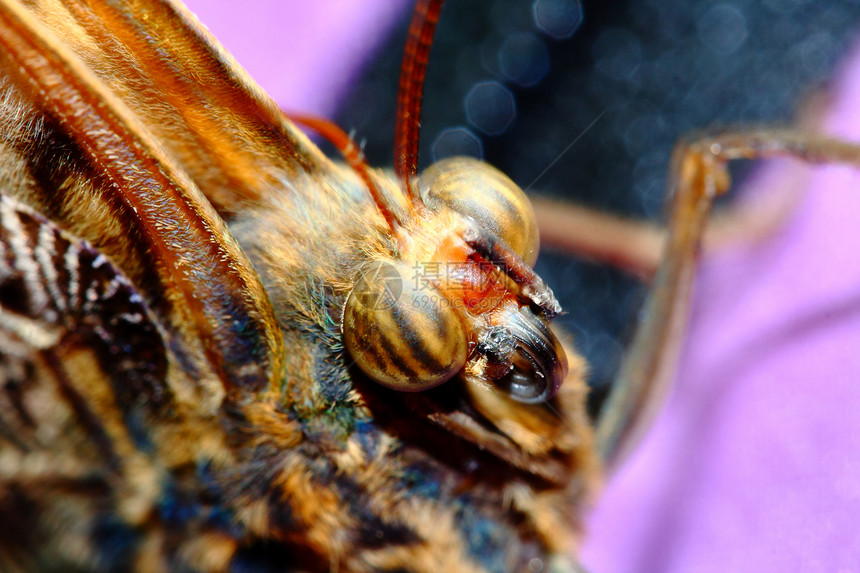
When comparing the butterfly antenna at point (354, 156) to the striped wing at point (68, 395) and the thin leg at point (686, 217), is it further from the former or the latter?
the thin leg at point (686, 217)

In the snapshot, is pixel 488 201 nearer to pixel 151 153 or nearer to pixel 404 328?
pixel 404 328

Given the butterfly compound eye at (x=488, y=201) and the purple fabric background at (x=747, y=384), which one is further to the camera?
the purple fabric background at (x=747, y=384)

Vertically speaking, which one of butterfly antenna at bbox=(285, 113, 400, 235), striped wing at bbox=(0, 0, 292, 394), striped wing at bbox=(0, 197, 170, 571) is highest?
butterfly antenna at bbox=(285, 113, 400, 235)

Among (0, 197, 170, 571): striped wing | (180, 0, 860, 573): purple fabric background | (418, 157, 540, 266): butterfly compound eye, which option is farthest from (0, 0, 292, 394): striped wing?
(180, 0, 860, 573): purple fabric background

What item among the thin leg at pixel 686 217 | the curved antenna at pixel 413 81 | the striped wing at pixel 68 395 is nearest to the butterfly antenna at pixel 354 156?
the curved antenna at pixel 413 81

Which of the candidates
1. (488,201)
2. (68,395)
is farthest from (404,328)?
(68,395)

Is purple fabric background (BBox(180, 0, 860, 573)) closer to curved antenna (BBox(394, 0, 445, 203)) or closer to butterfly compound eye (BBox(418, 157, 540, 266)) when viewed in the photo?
butterfly compound eye (BBox(418, 157, 540, 266))
